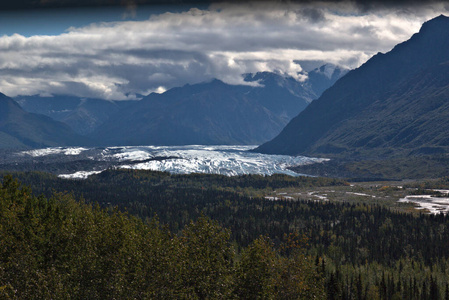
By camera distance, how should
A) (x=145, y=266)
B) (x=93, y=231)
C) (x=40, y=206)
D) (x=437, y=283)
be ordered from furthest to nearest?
(x=437, y=283), (x=40, y=206), (x=93, y=231), (x=145, y=266)

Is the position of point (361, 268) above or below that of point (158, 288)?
below

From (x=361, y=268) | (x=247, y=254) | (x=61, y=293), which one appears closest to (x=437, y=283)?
(x=361, y=268)

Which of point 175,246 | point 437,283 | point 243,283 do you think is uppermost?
point 175,246

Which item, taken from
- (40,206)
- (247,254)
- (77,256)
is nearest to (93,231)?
(77,256)

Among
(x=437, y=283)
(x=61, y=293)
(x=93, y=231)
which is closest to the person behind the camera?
(x=61, y=293)

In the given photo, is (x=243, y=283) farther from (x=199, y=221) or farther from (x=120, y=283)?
(x=120, y=283)

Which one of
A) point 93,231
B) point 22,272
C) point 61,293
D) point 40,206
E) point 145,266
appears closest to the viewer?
point 61,293

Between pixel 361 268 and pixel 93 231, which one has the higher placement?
pixel 93 231

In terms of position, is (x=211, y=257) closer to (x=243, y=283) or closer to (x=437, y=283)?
(x=243, y=283)

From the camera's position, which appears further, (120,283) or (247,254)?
(247,254)
